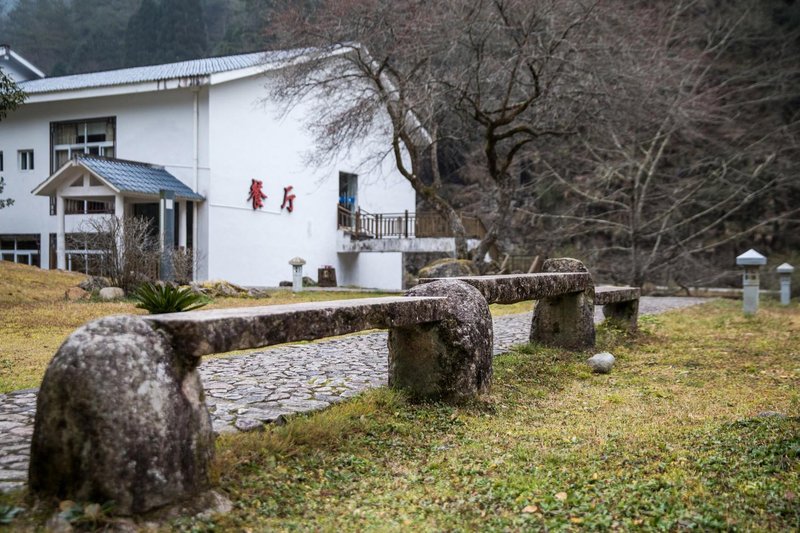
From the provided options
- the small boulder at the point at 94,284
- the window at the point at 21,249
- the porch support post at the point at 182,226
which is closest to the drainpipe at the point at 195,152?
the porch support post at the point at 182,226

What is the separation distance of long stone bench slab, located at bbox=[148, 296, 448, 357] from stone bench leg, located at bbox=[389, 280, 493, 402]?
5.1 inches

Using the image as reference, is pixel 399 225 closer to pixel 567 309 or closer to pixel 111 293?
pixel 111 293

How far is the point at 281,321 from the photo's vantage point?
3.25m

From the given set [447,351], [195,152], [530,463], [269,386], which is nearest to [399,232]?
[195,152]

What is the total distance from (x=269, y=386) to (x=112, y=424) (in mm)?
2562

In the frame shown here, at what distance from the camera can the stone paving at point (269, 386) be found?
365cm

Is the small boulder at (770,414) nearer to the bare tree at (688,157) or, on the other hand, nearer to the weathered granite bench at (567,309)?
the weathered granite bench at (567,309)

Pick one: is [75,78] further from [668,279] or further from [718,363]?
[718,363]

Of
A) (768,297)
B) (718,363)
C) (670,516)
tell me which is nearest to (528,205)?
(768,297)

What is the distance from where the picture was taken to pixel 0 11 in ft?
89.2

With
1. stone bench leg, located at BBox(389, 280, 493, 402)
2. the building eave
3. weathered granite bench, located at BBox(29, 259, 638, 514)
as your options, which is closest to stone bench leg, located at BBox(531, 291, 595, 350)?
stone bench leg, located at BBox(389, 280, 493, 402)

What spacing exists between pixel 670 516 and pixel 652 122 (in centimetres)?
1737

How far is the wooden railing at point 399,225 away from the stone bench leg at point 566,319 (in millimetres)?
12244

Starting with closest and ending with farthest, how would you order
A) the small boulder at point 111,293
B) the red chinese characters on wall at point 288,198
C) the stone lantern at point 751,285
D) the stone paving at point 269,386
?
the stone paving at point 269,386 < the small boulder at point 111,293 < the stone lantern at point 751,285 < the red chinese characters on wall at point 288,198
